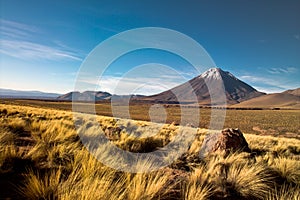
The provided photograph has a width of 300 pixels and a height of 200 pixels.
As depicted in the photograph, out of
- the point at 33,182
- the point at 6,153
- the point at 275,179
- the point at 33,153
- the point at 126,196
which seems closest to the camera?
the point at 33,182

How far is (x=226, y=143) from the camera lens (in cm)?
782

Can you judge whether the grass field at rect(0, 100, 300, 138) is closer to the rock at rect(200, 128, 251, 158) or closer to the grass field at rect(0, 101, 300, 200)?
the rock at rect(200, 128, 251, 158)

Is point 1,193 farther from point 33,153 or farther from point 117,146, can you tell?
point 117,146

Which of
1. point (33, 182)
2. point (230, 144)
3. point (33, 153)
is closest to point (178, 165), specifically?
point (230, 144)

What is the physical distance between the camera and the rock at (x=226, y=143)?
776 centimetres

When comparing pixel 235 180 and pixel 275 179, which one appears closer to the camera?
pixel 235 180

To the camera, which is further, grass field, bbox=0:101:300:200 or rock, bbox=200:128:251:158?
rock, bbox=200:128:251:158

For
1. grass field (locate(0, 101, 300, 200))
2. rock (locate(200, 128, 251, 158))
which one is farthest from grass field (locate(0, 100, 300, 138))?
grass field (locate(0, 101, 300, 200))

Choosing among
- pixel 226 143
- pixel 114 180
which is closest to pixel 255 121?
pixel 226 143

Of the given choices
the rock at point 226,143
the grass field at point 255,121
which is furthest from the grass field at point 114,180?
the grass field at point 255,121

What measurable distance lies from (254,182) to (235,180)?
1.05 feet

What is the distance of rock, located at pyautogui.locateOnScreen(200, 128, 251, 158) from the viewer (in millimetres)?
7758

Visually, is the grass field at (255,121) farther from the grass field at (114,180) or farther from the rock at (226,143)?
the grass field at (114,180)

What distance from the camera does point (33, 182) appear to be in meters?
3.08
